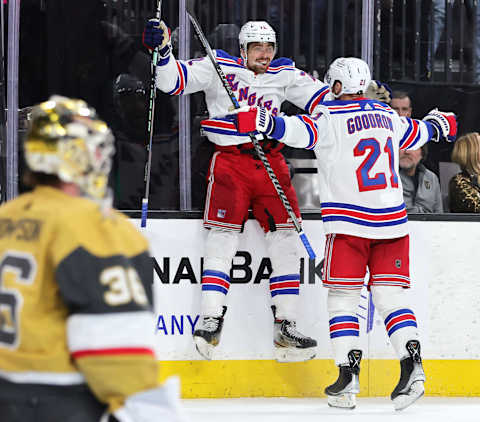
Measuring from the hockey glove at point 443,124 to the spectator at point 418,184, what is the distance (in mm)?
324

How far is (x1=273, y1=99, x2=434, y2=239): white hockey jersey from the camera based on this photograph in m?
3.68

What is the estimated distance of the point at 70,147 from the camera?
1546 mm

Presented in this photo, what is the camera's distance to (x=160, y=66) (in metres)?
3.84

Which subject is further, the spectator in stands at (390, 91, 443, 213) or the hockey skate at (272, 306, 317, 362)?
the spectator in stands at (390, 91, 443, 213)

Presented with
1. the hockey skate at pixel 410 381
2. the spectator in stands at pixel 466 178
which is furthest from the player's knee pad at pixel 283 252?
the spectator in stands at pixel 466 178

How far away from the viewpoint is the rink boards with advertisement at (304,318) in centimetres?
391

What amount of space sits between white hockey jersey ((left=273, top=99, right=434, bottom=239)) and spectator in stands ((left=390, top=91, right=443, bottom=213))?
53 centimetres

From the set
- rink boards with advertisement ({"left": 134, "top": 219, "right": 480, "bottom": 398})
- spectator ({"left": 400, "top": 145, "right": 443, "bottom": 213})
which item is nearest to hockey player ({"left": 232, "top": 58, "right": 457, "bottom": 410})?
rink boards with advertisement ({"left": 134, "top": 219, "right": 480, "bottom": 398})

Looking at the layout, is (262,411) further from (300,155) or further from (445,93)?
(445,93)

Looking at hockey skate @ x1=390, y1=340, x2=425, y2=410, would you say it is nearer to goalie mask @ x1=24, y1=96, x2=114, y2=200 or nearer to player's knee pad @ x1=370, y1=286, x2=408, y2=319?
player's knee pad @ x1=370, y1=286, x2=408, y2=319

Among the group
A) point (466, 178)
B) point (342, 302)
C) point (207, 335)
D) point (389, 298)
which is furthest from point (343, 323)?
point (466, 178)

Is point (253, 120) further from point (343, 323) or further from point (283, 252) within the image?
point (343, 323)

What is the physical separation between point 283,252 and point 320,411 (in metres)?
0.62

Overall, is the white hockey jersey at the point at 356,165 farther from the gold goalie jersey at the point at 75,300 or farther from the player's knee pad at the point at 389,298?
the gold goalie jersey at the point at 75,300
